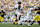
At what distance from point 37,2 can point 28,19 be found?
17.9 inches

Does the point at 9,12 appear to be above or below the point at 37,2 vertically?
below

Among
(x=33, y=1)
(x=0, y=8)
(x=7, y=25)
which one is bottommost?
(x=7, y=25)

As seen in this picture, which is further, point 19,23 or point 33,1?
point 33,1

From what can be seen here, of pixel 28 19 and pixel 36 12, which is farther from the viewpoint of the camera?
pixel 36 12

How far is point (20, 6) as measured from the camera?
1.69 metres

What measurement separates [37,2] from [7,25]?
82 cm

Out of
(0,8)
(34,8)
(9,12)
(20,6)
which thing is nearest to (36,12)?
(34,8)

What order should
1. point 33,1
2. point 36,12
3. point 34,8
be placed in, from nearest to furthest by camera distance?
point 34,8, point 36,12, point 33,1

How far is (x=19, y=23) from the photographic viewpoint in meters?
1.57

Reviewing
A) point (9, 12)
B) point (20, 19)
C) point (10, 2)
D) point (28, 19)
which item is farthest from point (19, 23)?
point (10, 2)

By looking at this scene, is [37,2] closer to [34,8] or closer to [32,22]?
[34,8]

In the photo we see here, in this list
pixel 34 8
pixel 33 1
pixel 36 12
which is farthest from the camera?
pixel 33 1

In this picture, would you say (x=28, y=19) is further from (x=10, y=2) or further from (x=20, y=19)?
(x=10, y=2)

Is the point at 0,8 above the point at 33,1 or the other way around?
the other way around
